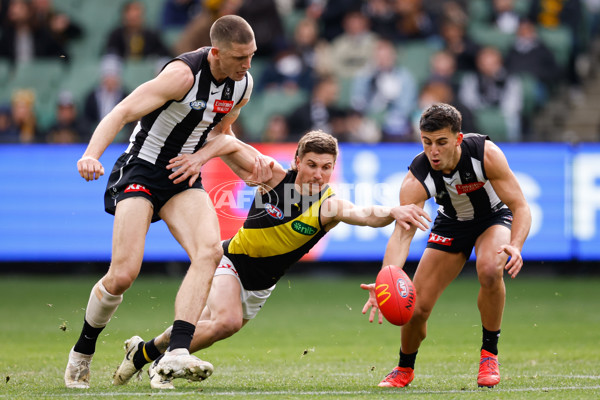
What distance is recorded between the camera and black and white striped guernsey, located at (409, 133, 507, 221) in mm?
6707

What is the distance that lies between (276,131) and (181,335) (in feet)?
27.6

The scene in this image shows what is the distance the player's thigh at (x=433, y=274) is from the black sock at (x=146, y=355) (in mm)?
1955

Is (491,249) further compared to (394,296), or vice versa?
(491,249)

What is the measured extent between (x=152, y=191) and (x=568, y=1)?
1250cm

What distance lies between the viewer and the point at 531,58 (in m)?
15.9

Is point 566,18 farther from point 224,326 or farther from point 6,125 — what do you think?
point 224,326

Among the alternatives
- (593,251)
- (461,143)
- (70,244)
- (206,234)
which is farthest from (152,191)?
(593,251)

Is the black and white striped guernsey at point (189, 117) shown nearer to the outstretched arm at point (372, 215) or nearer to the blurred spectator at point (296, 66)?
the outstretched arm at point (372, 215)

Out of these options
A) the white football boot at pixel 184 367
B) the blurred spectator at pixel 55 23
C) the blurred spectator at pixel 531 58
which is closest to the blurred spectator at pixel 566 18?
the blurred spectator at pixel 531 58

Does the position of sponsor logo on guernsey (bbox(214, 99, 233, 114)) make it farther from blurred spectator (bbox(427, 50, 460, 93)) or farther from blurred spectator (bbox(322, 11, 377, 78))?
blurred spectator (bbox(322, 11, 377, 78))

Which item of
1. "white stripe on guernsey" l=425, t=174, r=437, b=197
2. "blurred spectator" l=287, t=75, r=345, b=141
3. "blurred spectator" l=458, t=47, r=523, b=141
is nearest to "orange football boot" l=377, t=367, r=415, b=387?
"white stripe on guernsey" l=425, t=174, r=437, b=197

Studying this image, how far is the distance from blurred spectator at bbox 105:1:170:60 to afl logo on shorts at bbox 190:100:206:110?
32.6ft

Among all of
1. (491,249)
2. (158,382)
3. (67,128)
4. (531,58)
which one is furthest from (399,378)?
(531,58)

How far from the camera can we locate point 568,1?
55.9ft
